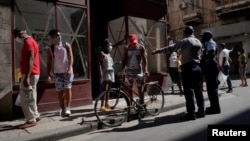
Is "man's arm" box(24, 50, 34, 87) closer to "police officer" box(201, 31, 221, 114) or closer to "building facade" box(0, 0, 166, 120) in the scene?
"building facade" box(0, 0, 166, 120)

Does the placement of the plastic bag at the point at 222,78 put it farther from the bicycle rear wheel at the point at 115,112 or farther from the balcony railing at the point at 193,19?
the balcony railing at the point at 193,19

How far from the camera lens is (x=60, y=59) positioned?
687 cm

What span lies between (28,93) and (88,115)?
1588mm

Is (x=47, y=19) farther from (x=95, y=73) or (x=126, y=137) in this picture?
(x=126, y=137)

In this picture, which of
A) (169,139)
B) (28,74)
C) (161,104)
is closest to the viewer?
(169,139)

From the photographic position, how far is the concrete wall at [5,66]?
6.80 m

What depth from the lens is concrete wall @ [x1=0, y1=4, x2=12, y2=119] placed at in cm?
680

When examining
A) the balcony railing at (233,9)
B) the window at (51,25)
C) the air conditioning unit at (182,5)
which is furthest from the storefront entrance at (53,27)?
the air conditioning unit at (182,5)

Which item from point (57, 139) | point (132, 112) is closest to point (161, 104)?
point (132, 112)

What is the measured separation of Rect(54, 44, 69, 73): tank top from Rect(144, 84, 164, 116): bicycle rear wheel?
192 centimetres

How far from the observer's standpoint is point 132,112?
22.6 feet

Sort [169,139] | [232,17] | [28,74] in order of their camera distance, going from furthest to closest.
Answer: [232,17], [28,74], [169,139]

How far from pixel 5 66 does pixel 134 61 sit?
2.90 metres

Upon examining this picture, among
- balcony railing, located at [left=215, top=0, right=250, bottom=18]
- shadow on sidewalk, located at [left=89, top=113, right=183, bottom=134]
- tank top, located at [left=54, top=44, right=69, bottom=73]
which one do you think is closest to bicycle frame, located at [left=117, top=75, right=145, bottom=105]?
shadow on sidewalk, located at [left=89, top=113, right=183, bottom=134]
